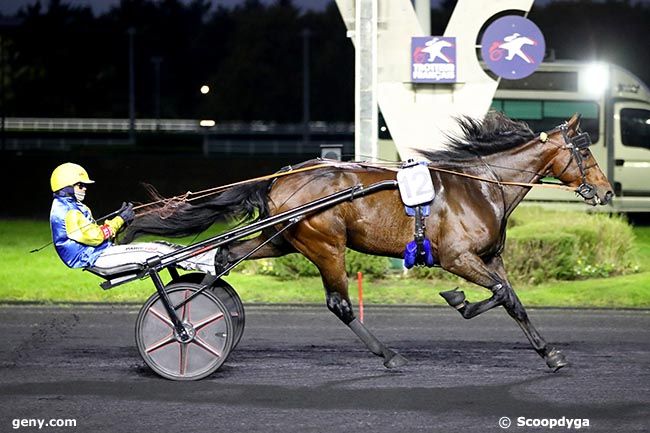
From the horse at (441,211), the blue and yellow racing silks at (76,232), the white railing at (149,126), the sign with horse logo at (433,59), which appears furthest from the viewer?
the white railing at (149,126)

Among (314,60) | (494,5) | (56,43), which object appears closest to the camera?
(494,5)

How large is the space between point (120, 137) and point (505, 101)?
163 feet

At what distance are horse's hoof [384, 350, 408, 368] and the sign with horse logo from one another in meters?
6.08

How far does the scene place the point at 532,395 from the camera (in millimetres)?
8539

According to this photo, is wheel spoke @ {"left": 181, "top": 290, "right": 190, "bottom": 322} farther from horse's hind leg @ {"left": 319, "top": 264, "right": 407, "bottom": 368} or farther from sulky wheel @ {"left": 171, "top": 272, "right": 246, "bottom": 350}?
horse's hind leg @ {"left": 319, "top": 264, "right": 407, "bottom": 368}

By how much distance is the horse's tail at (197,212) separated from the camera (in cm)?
980

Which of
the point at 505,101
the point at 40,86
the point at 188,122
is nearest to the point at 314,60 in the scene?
the point at 188,122

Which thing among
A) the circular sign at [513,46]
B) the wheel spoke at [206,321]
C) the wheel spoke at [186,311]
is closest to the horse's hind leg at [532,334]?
the wheel spoke at [206,321]

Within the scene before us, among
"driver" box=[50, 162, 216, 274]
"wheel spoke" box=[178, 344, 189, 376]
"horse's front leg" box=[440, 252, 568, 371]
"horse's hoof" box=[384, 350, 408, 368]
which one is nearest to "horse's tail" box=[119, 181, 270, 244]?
"driver" box=[50, 162, 216, 274]

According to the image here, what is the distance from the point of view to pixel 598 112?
23.7m

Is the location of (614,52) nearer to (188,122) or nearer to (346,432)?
(188,122)

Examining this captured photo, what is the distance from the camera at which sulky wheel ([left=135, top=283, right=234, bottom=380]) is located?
29.7 feet

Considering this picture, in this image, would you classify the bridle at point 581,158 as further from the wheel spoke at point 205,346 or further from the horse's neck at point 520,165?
the wheel spoke at point 205,346

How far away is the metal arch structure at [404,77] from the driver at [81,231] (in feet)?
19.3
